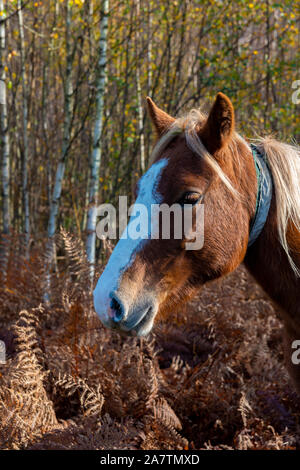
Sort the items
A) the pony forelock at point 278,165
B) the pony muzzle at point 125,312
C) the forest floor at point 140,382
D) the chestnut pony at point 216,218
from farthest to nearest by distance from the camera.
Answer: the forest floor at point 140,382
the pony forelock at point 278,165
the chestnut pony at point 216,218
the pony muzzle at point 125,312

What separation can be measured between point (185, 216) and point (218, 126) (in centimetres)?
44

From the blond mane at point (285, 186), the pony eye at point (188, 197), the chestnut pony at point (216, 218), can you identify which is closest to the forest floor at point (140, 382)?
the chestnut pony at point (216, 218)

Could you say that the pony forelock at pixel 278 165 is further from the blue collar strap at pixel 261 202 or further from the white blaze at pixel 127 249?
the white blaze at pixel 127 249

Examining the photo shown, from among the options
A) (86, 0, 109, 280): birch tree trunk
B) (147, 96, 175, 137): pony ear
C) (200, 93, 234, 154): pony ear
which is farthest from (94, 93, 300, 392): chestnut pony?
(86, 0, 109, 280): birch tree trunk

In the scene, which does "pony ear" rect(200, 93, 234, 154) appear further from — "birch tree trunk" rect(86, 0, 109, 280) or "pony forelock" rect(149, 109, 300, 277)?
"birch tree trunk" rect(86, 0, 109, 280)

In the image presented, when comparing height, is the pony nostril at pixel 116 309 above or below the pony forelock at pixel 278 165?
below

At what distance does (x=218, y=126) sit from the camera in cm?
185

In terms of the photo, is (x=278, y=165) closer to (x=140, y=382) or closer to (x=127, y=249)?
(x=127, y=249)

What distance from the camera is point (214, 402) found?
3090 millimetres

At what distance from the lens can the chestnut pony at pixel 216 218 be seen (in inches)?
69.9

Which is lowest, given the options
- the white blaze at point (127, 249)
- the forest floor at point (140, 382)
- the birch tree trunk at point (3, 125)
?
the forest floor at point (140, 382)

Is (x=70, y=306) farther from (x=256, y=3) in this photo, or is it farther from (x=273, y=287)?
(x=256, y=3)

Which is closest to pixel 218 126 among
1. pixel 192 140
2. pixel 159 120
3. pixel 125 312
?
pixel 192 140

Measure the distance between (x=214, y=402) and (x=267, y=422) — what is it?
397mm
